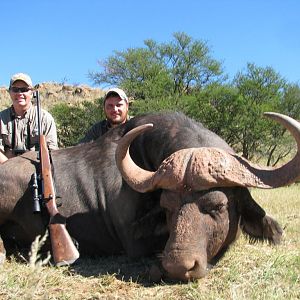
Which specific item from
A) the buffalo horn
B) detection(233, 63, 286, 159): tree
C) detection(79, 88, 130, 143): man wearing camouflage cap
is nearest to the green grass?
the buffalo horn

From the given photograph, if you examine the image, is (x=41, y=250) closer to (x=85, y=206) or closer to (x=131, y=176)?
(x=85, y=206)

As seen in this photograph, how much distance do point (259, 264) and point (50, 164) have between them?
244 centimetres

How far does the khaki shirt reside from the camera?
22.5 feet

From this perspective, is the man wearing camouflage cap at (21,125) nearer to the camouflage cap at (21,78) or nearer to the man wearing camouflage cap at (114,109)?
the camouflage cap at (21,78)

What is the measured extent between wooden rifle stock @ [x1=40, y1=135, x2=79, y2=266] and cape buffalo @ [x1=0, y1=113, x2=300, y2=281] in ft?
1.06

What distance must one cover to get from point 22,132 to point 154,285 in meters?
3.65

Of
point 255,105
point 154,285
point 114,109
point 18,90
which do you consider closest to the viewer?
point 154,285

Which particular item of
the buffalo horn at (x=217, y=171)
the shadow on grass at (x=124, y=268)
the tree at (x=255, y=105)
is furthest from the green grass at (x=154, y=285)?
the tree at (x=255, y=105)

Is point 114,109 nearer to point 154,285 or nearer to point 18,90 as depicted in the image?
point 18,90

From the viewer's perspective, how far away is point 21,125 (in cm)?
692

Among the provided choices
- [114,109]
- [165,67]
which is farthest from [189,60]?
[114,109]

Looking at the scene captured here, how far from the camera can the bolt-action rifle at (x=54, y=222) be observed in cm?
453

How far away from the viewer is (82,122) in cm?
2589

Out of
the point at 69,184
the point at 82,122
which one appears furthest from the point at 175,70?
the point at 69,184
